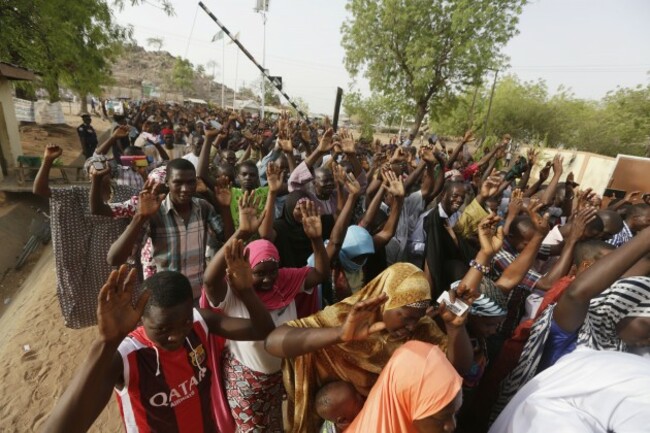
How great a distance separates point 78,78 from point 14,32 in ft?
8.33

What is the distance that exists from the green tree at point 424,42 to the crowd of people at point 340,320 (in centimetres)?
1369

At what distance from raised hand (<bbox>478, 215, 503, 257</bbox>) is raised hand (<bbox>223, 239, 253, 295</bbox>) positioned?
4.72 ft

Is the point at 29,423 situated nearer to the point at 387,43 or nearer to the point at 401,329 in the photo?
the point at 401,329

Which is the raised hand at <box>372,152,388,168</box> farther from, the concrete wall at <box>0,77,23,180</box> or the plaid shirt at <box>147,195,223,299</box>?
the concrete wall at <box>0,77,23,180</box>

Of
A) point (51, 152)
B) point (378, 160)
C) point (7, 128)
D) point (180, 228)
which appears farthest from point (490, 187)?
point (7, 128)

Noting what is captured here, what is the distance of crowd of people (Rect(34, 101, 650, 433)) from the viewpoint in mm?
1253

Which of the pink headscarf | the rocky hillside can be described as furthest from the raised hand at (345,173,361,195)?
the rocky hillside

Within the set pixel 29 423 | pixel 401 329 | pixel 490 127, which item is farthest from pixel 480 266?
pixel 490 127

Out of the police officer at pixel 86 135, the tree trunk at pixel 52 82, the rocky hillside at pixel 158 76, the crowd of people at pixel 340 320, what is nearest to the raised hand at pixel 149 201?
the crowd of people at pixel 340 320

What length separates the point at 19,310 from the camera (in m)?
4.75

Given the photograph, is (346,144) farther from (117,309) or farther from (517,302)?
(117,309)

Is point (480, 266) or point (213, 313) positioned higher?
point (480, 266)

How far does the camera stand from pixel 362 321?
4.58 ft

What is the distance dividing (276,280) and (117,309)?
0.96 meters
